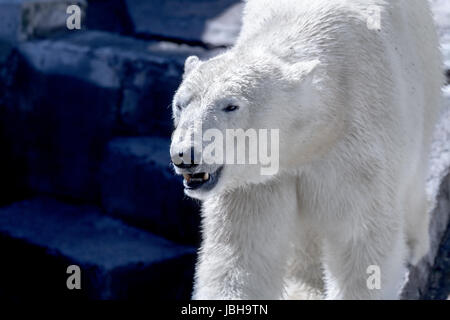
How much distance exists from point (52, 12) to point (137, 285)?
2137mm

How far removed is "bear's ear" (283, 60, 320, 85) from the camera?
2.55 m

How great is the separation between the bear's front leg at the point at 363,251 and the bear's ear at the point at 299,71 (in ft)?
1.54

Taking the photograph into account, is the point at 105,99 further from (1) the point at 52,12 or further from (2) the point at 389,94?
(2) the point at 389,94

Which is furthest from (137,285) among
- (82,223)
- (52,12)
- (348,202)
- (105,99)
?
(348,202)

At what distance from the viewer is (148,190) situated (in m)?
5.30

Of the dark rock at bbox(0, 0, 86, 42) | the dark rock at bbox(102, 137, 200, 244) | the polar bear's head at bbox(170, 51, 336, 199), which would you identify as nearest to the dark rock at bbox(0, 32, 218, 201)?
the dark rock at bbox(0, 0, 86, 42)

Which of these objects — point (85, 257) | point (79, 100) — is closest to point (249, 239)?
point (85, 257)

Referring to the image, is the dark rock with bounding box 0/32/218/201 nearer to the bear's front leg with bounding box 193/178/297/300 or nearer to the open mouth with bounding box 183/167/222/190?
the bear's front leg with bounding box 193/178/297/300

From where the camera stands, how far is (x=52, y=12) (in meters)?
6.12

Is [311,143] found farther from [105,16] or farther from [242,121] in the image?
[105,16]

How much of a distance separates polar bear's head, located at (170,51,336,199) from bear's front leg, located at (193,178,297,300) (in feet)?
0.39

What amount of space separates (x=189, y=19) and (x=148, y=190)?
4.55 ft
